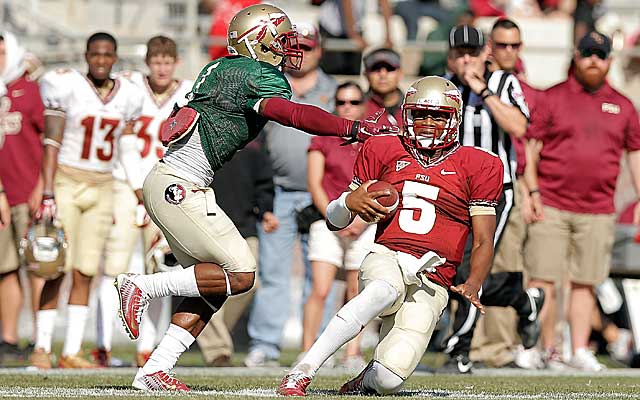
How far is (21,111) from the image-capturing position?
32.7 ft

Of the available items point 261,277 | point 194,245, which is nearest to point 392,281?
point 194,245

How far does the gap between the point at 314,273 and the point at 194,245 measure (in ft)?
9.94

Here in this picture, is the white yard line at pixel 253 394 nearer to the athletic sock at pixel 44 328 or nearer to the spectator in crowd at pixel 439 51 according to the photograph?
the athletic sock at pixel 44 328

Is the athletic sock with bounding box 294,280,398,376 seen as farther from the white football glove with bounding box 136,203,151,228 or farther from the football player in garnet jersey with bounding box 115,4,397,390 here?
the white football glove with bounding box 136,203,151,228

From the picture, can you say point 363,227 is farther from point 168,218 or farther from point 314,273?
point 168,218

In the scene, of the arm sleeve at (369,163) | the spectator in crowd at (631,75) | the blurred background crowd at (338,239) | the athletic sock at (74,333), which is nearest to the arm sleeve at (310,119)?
the arm sleeve at (369,163)

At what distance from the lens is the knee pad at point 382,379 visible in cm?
614

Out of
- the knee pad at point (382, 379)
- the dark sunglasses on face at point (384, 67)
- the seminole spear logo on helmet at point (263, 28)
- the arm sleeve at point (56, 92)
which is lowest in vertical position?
the knee pad at point (382, 379)

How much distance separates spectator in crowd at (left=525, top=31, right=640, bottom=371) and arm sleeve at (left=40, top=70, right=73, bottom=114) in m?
3.09

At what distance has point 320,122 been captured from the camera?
593cm

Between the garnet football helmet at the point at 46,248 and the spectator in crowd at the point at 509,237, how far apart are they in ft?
9.18

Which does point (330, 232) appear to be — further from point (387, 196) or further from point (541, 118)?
point (387, 196)

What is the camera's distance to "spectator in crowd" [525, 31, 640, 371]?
9.46 metres

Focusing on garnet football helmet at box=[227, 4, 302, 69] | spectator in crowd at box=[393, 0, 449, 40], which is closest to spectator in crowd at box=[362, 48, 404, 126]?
garnet football helmet at box=[227, 4, 302, 69]
